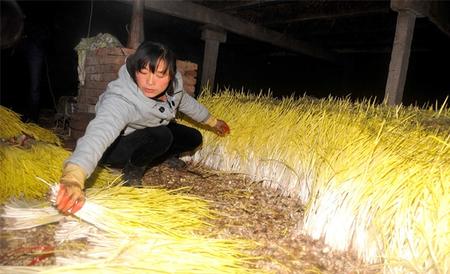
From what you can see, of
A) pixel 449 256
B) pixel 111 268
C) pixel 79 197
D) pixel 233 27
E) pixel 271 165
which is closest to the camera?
pixel 111 268

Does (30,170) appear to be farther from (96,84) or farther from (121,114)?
(96,84)

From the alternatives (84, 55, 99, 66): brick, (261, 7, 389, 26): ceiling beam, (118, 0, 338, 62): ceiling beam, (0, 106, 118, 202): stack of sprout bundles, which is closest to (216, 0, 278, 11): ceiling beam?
(118, 0, 338, 62): ceiling beam

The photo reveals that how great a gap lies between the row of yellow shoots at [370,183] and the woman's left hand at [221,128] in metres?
0.40

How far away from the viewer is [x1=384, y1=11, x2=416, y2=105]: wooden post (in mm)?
3645

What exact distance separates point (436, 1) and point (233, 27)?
2.50 meters

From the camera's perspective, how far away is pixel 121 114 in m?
1.63

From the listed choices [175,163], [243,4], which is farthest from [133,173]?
[243,4]

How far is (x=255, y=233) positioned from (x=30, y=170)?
1.16 metres

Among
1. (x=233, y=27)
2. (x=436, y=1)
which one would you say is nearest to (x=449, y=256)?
(x=436, y=1)

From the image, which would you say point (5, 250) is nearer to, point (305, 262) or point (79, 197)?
point (79, 197)

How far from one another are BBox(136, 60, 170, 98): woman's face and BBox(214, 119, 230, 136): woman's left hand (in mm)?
805

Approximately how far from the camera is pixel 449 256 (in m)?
1.15

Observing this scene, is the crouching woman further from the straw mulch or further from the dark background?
the dark background

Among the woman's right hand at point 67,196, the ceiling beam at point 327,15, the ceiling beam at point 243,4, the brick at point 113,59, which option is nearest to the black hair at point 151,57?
the woman's right hand at point 67,196
